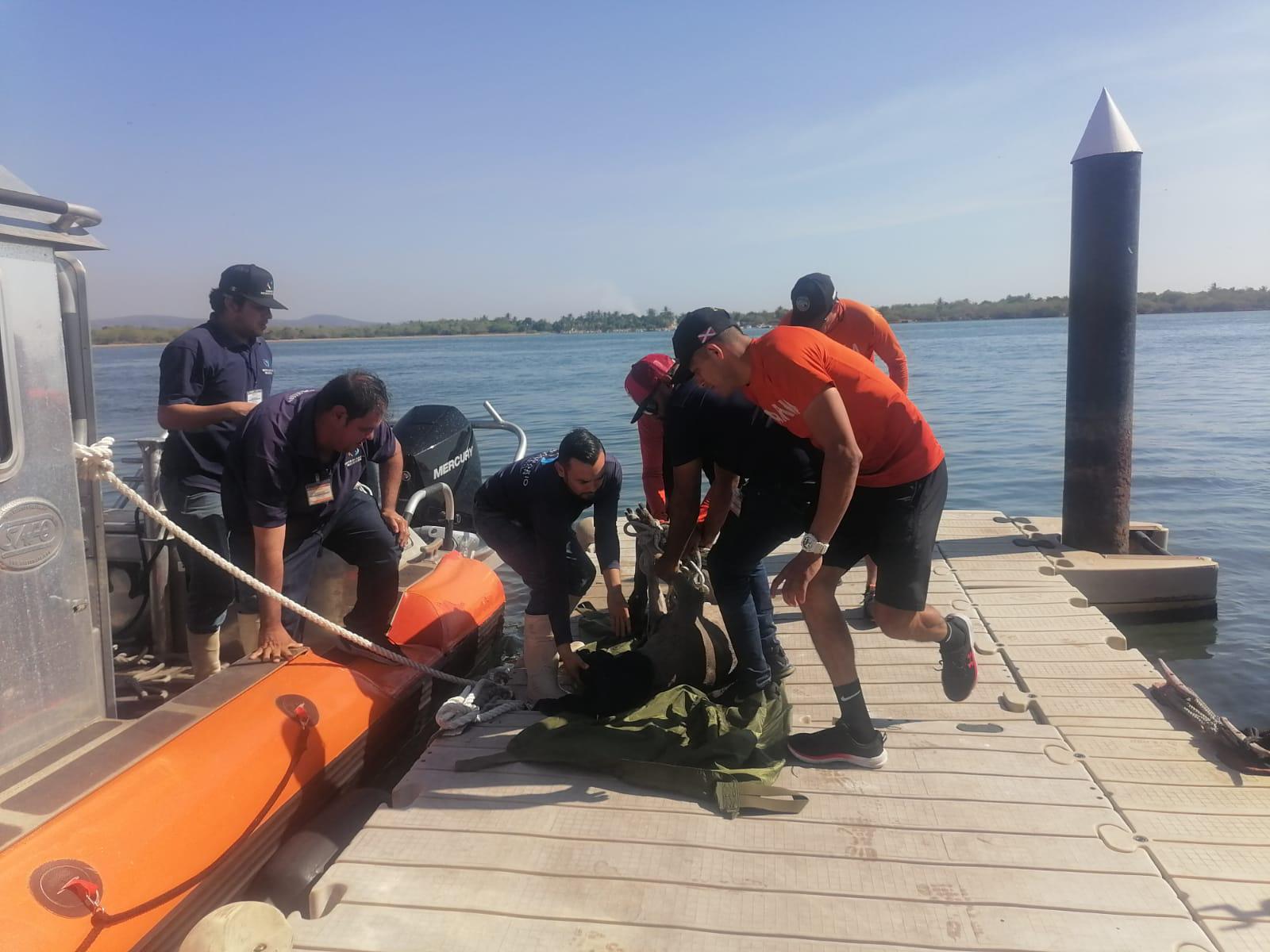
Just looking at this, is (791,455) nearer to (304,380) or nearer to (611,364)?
(304,380)

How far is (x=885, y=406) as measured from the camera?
2775mm

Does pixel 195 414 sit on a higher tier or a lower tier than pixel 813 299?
lower

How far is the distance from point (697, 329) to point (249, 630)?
7.76ft

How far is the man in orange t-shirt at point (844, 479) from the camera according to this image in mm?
2604

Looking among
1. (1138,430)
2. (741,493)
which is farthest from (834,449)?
(1138,430)

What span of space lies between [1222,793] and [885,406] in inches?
68.5

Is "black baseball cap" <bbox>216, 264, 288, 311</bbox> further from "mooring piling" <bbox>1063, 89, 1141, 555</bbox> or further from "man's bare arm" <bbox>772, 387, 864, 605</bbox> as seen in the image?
"mooring piling" <bbox>1063, 89, 1141, 555</bbox>

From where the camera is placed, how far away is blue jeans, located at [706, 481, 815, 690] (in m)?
3.07

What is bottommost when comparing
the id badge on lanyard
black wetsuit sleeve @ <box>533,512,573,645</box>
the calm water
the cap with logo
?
the calm water

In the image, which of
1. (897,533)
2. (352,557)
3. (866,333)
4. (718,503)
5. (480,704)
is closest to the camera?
(897,533)

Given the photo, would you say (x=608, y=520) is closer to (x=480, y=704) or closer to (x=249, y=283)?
(x=480, y=704)

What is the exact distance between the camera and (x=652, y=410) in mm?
3850

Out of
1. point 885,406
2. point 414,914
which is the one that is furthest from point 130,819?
point 885,406

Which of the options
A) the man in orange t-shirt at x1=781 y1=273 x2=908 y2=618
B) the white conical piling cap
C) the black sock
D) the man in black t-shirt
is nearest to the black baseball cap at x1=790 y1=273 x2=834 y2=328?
the man in orange t-shirt at x1=781 y1=273 x2=908 y2=618
